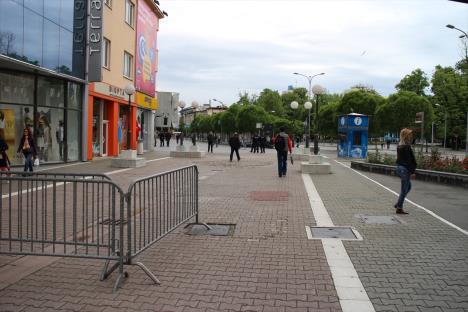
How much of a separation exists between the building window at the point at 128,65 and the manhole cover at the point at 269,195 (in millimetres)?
20893

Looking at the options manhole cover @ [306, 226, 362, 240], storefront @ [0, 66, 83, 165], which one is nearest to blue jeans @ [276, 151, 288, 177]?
storefront @ [0, 66, 83, 165]

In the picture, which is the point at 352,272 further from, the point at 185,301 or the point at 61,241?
the point at 61,241

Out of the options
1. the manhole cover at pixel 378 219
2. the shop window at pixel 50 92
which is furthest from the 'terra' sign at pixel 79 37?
the manhole cover at pixel 378 219

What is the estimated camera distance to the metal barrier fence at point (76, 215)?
210 inches

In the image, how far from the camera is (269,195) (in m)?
12.3

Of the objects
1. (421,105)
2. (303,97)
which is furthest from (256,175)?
(303,97)

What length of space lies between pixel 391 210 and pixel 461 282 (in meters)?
4.91

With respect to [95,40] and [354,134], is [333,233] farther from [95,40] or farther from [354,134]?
[354,134]

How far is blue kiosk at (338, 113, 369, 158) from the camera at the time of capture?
1405 inches

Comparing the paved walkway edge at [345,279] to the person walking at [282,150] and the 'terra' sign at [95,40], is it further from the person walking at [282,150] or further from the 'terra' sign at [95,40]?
the 'terra' sign at [95,40]

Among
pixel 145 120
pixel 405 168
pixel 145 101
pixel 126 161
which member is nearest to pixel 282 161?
pixel 126 161

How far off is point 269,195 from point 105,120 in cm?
1948

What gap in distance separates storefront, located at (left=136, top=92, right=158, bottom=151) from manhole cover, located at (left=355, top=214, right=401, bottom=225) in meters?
28.0

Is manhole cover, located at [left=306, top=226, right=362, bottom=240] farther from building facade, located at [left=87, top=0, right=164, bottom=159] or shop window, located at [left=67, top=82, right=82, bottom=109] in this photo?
shop window, located at [left=67, top=82, right=82, bottom=109]
